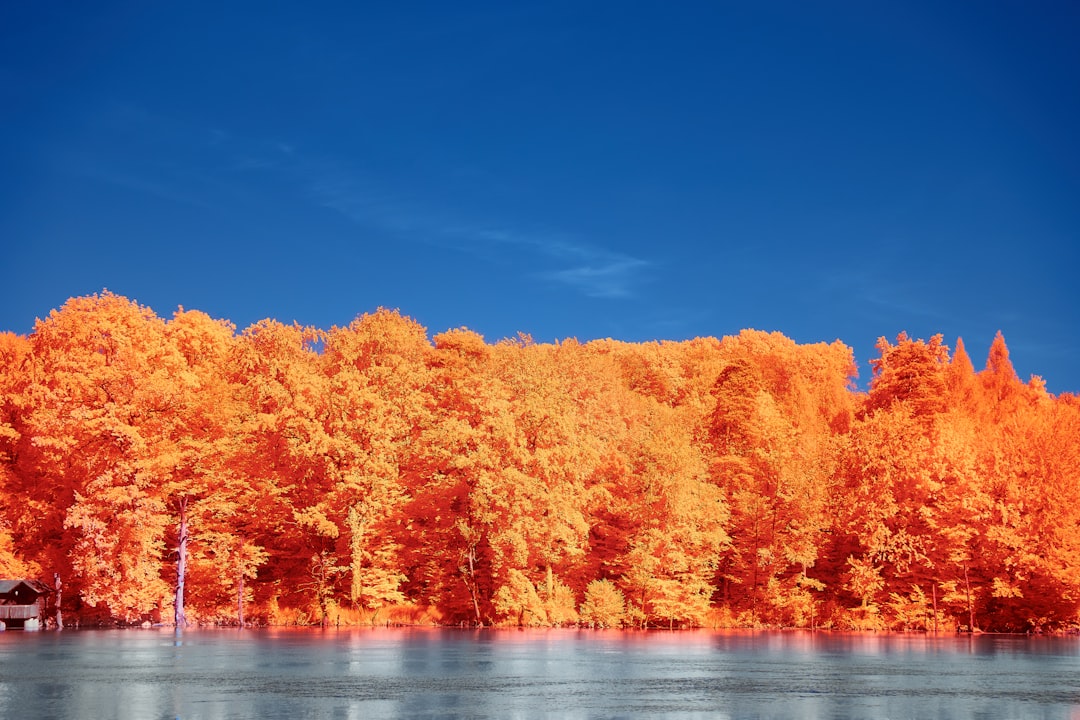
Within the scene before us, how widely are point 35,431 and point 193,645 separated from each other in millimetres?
23607

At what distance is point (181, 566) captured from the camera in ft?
217

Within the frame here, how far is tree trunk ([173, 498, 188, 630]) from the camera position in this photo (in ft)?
217

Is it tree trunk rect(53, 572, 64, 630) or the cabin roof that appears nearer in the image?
the cabin roof

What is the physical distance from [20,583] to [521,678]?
3994cm

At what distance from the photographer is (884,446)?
72.6 metres

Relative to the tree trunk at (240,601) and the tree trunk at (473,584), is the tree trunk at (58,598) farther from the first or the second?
the tree trunk at (473,584)

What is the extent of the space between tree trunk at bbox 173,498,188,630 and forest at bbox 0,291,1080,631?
0.18 m

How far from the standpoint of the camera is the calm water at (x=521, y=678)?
2689 centimetres

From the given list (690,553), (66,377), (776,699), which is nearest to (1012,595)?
(690,553)

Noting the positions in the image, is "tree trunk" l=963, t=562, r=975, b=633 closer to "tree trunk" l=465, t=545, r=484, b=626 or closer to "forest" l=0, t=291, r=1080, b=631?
"forest" l=0, t=291, r=1080, b=631

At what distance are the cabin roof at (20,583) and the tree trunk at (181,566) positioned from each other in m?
7.42

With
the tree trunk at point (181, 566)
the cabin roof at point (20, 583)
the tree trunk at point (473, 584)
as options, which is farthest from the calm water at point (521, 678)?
the tree trunk at point (473, 584)

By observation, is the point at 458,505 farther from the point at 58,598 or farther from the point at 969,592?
the point at 969,592

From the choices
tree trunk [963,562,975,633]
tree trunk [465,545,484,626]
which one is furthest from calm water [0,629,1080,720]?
tree trunk [465,545,484,626]
